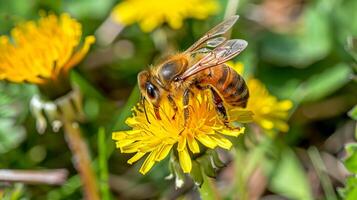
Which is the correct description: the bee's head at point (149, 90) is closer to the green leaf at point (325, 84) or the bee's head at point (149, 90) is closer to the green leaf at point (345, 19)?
the green leaf at point (325, 84)

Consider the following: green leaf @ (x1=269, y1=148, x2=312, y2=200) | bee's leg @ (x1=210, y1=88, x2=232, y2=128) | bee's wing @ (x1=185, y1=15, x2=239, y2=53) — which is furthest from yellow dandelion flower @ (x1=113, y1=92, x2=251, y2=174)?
green leaf @ (x1=269, y1=148, x2=312, y2=200)

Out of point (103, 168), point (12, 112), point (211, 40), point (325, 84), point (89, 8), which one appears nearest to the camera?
point (211, 40)

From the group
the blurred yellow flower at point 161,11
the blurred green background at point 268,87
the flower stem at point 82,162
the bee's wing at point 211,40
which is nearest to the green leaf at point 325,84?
the blurred green background at point 268,87

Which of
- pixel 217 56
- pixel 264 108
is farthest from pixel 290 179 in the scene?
pixel 217 56

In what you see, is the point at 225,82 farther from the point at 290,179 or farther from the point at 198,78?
the point at 290,179

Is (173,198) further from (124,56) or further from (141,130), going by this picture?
(124,56)

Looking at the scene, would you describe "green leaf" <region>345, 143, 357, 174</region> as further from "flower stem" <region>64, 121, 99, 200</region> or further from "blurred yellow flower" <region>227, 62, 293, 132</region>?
"flower stem" <region>64, 121, 99, 200</region>
